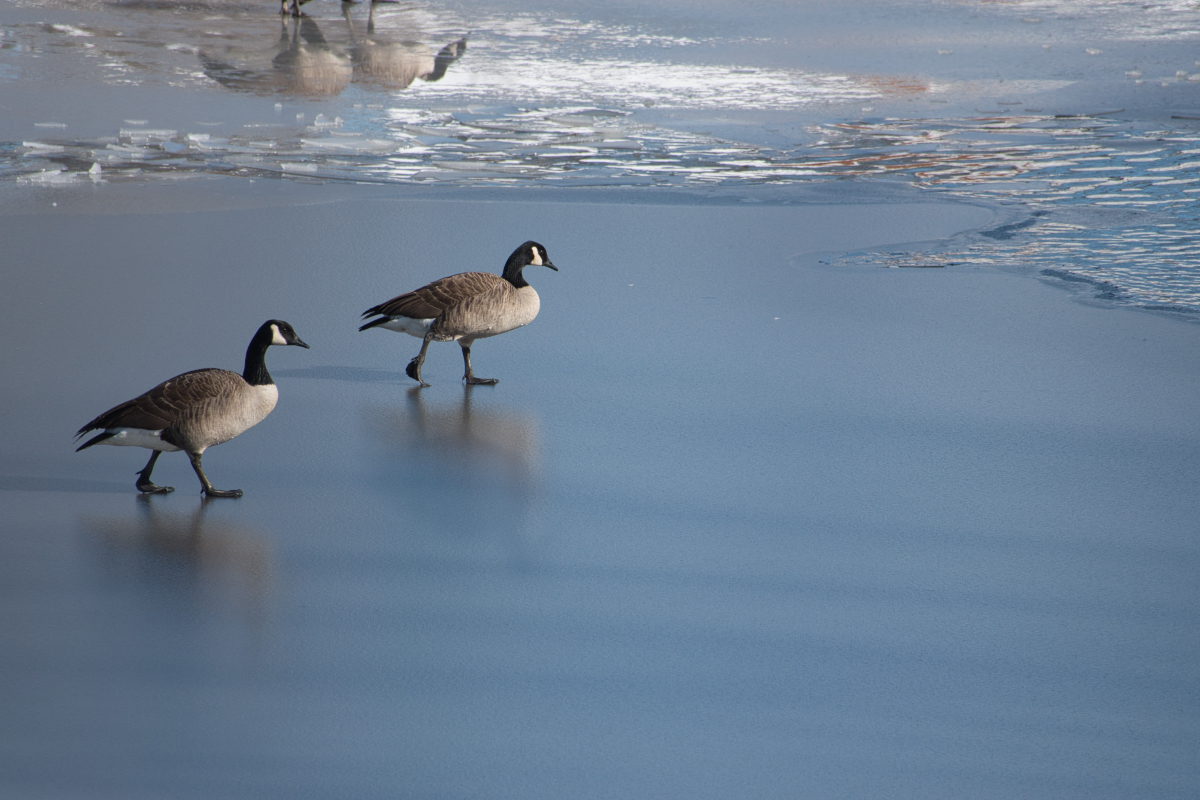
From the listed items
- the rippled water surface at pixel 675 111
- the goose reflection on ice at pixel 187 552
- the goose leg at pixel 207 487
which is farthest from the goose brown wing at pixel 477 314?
the rippled water surface at pixel 675 111

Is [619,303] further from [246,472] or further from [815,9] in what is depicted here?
[815,9]

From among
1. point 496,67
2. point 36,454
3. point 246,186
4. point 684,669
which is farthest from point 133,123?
point 684,669

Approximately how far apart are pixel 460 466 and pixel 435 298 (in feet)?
3.60

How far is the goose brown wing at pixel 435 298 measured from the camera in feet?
17.5

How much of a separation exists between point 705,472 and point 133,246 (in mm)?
4500

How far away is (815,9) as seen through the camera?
19.7 m

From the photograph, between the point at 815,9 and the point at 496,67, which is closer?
the point at 496,67

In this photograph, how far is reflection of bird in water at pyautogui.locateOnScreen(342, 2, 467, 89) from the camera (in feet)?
44.9

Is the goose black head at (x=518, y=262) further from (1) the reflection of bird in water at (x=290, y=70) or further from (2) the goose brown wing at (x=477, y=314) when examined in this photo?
(1) the reflection of bird in water at (x=290, y=70)

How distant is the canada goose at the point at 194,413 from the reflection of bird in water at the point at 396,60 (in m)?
9.68

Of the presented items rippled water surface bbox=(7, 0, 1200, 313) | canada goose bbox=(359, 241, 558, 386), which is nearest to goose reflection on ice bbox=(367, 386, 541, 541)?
canada goose bbox=(359, 241, 558, 386)

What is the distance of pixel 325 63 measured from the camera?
1441cm

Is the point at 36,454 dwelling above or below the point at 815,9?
below

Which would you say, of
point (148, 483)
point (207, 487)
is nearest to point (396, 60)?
point (148, 483)
